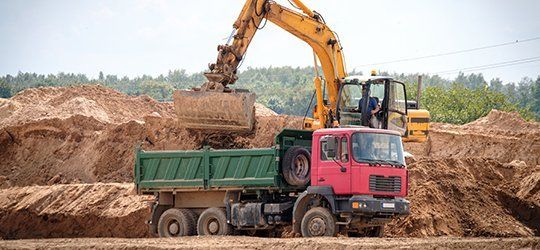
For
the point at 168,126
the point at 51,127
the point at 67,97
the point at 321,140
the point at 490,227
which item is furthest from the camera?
the point at 67,97

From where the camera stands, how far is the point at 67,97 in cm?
4903

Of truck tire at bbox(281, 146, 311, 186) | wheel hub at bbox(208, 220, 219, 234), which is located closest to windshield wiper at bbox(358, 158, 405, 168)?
truck tire at bbox(281, 146, 311, 186)

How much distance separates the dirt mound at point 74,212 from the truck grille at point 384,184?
371 inches

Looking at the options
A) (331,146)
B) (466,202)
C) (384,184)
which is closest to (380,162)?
(384,184)

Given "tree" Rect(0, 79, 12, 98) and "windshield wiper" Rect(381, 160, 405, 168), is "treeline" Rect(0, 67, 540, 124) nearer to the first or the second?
"tree" Rect(0, 79, 12, 98)

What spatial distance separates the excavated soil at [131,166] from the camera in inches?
1146

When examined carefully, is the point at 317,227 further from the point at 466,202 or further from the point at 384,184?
the point at 466,202

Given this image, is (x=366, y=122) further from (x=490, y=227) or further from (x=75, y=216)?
(x=75, y=216)

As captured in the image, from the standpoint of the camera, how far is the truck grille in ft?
78.0

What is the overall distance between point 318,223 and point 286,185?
172 centimetres

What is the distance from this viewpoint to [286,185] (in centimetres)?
2538

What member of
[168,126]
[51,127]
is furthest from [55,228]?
[51,127]

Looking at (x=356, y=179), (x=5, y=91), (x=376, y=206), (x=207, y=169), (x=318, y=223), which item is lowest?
(x=318, y=223)

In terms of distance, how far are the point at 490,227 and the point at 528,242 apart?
7.20 meters
